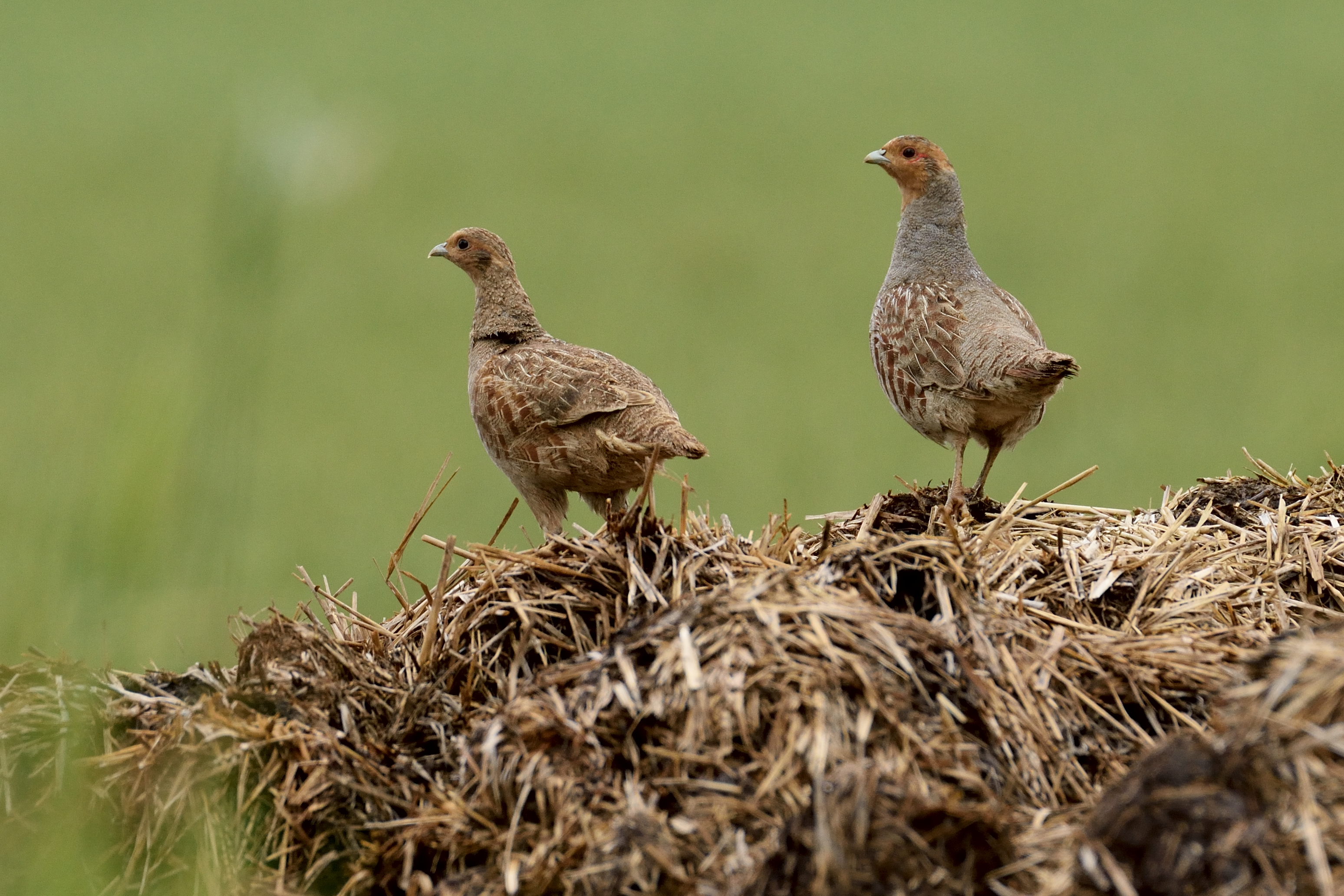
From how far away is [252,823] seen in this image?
2.17 meters

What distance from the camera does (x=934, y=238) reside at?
17.1ft

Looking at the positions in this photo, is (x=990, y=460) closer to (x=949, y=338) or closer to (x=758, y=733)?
(x=949, y=338)

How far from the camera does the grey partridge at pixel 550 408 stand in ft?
15.6

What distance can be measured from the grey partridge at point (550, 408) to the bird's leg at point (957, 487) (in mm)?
896

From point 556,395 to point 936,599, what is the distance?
2.60 metres

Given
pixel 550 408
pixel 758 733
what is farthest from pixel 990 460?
pixel 758 733

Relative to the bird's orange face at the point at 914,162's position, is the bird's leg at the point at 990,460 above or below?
below

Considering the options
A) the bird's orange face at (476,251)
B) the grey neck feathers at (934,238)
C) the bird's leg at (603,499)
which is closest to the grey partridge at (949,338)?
the grey neck feathers at (934,238)

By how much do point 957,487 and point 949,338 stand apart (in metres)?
0.73

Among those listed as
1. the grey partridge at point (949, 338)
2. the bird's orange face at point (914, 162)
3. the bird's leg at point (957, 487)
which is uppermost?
the bird's orange face at point (914, 162)

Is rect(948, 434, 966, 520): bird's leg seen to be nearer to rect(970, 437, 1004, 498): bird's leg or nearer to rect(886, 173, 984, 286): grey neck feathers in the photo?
rect(970, 437, 1004, 498): bird's leg

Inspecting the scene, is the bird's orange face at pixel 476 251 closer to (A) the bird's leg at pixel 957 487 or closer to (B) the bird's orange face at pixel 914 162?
(B) the bird's orange face at pixel 914 162

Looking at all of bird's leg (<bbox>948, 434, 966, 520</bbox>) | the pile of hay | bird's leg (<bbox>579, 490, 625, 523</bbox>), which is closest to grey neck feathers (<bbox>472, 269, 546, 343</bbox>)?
bird's leg (<bbox>579, 490, 625, 523</bbox>)

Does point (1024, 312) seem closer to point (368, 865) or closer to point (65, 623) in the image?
point (368, 865)
